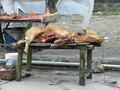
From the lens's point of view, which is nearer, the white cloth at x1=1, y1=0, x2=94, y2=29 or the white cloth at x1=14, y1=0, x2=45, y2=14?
the white cloth at x1=1, y1=0, x2=94, y2=29

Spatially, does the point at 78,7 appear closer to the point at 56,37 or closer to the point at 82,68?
the point at 56,37

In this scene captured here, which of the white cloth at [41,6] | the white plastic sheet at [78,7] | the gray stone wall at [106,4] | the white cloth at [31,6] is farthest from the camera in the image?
the gray stone wall at [106,4]

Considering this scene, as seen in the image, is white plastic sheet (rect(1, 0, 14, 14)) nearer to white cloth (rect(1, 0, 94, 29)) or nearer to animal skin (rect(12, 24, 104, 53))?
white cloth (rect(1, 0, 94, 29))

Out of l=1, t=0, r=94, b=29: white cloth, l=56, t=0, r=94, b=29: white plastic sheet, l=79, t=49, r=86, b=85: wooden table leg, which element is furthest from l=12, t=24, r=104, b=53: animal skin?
l=1, t=0, r=94, b=29: white cloth

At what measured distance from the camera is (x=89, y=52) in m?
5.96

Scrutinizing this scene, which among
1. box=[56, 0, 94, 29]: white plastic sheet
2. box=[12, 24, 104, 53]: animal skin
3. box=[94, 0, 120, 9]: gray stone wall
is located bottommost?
box=[12, 24, 104, 53]: animal skin

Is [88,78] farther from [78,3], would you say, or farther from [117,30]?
[117,30]

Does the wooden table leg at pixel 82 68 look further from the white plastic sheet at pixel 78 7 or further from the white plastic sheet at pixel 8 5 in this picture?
the white plastic sheet at pixel 8 5

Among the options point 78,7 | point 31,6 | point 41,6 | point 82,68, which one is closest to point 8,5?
point 31,6

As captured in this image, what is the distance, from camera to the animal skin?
18.0 ft

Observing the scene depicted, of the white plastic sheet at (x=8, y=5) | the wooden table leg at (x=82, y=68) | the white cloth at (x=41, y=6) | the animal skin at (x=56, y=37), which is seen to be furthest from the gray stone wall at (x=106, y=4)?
the wooden table leg at (x=82, y=68)

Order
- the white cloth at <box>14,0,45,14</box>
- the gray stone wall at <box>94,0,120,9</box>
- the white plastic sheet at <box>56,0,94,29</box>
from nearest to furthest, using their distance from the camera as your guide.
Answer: the white plastic sheet at <box>56,0,94,29</box>
the white cloth at <box>14,0,45,14</box>
the gray stone wall at <box>94,0,120,9</box>

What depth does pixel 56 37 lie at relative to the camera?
5680mm

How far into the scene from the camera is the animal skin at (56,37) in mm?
5496
